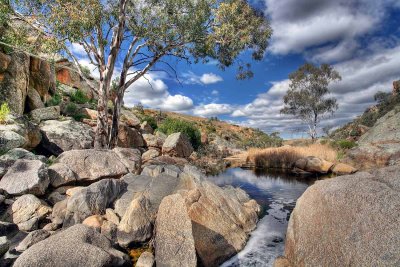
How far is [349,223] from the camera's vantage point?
4.02 meters

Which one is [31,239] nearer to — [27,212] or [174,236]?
[27,212]

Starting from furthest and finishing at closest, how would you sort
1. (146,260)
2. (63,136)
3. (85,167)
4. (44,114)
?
1. (44,114)
2. (63,136)
3. (85,167)
4. (146,260)

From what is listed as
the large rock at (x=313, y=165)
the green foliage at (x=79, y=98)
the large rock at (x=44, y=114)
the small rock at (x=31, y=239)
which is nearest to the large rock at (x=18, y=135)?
the large rock at (x=44, y=114)

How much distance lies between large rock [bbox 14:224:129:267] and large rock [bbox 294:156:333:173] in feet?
50.7

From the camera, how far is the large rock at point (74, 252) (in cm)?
448

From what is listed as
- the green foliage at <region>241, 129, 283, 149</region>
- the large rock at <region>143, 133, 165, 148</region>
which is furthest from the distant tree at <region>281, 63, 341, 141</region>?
the large rock at <region>143, 133, 165, 148</region>

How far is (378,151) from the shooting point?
17.0 metres

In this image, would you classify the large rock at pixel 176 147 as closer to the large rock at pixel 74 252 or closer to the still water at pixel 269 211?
the still water at pixel 269 211

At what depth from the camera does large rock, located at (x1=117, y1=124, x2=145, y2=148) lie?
61.1 feet

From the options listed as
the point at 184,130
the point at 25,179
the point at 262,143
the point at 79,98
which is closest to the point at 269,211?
the point at 25,179

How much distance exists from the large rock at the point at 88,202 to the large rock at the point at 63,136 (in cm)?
660

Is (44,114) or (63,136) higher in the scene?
(44,114)

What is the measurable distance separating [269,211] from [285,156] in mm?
13241

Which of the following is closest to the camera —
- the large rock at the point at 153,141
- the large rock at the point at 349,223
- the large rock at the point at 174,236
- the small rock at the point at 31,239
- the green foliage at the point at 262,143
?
the large rock at the point at 349,223
